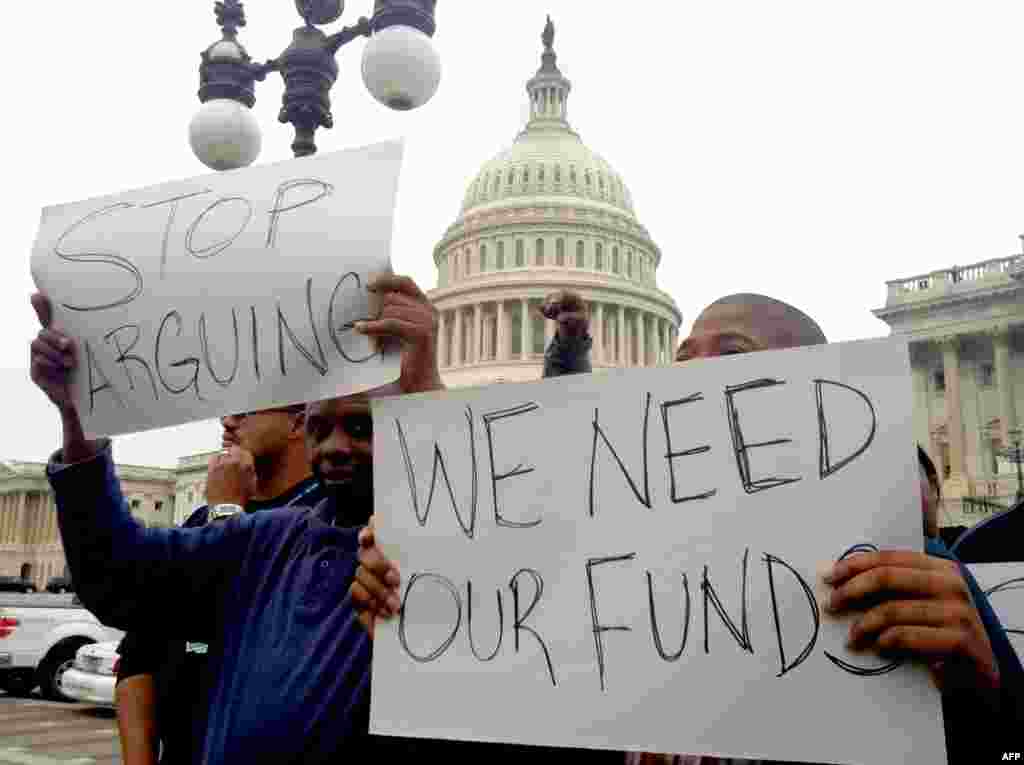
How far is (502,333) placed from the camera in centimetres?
5503

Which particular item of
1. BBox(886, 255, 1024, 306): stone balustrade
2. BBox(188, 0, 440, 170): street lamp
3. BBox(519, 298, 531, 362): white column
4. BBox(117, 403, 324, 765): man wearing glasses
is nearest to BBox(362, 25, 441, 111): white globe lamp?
BBox(188, 0, 440, 170): street lamp

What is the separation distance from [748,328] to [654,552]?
0.63 metres

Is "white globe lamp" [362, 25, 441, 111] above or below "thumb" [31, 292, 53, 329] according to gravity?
above

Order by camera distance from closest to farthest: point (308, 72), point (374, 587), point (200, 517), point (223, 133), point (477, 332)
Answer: point (374, 587)
point (200, 517)
point (308, 72)
point (223, 133)
point (477, 332)

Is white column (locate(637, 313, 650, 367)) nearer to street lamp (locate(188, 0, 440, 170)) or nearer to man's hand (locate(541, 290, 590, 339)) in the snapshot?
street lamp (locate(188, 0, 440, 170))

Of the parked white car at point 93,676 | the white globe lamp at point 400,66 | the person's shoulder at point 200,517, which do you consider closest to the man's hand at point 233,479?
the person's shoulder at point 200,517

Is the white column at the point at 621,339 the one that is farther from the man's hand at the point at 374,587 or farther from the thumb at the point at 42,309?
the man's hand at the point at 374,587

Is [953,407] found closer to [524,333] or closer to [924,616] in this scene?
[524,333]

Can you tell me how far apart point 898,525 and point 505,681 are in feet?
2.09

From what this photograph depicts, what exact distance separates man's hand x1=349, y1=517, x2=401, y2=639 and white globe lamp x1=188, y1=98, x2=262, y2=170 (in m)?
4.76

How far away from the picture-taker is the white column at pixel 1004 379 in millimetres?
36688

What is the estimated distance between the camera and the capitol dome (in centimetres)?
5503

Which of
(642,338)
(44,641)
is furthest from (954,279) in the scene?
(44,641)

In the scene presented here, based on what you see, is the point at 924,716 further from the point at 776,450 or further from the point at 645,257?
the point at 645,257
